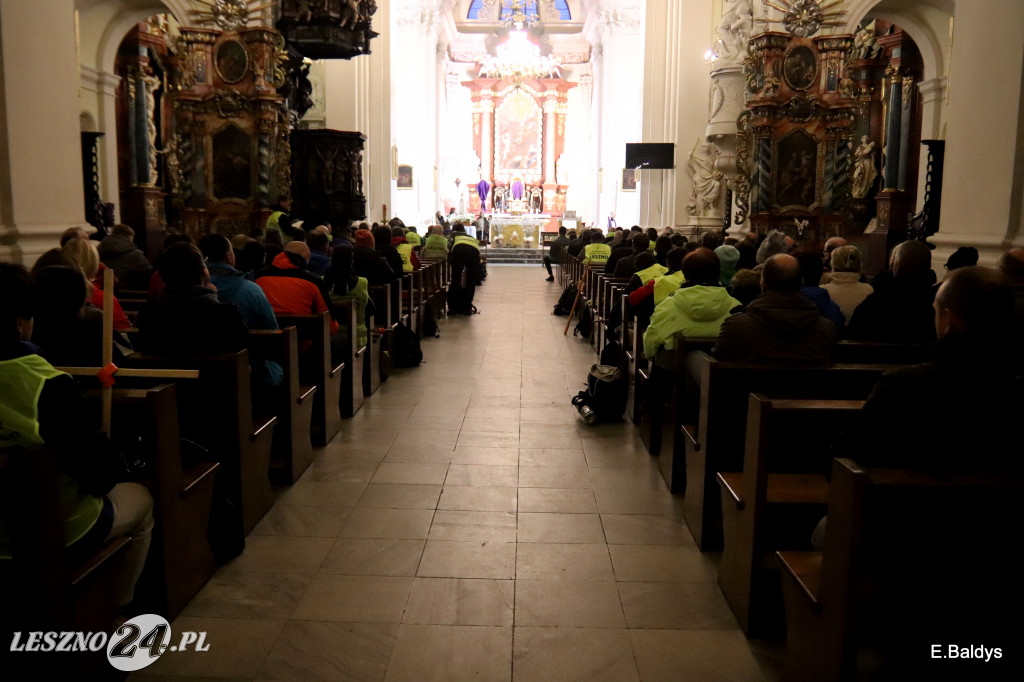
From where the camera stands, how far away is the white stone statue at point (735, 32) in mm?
13492

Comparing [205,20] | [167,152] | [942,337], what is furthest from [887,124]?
[942,337]

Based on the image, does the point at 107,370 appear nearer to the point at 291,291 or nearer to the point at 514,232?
the point at 291,291

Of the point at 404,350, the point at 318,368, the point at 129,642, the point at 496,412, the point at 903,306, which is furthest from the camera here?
the point at 404,350

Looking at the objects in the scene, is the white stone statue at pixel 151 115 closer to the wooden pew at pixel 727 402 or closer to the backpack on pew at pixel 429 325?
the backpack on pew at pixel 429 325

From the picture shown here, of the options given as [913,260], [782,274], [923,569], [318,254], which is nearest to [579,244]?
[318,254]

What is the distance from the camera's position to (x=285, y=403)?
15.6 ft

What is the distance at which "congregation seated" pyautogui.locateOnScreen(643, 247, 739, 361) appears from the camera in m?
4.82

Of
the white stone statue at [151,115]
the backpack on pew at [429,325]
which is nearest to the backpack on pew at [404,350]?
the backpack on pew at [429,325]

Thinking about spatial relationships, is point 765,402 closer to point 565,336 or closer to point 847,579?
point 847,579

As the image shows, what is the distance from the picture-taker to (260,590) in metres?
3.43

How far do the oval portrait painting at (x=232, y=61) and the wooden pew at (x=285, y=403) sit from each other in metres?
8.41

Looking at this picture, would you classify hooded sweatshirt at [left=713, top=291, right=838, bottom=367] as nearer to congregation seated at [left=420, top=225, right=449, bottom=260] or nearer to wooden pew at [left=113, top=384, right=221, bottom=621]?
wooden pew at [left=113, top=384, right=221, bottom=621]

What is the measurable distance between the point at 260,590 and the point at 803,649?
2.04 meters

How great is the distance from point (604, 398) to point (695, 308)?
160cm
